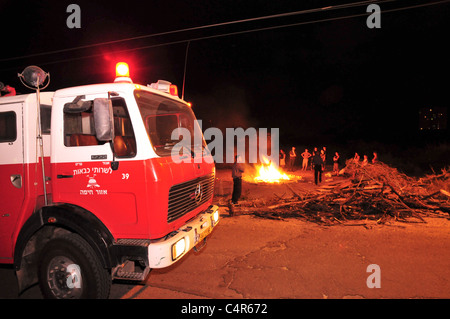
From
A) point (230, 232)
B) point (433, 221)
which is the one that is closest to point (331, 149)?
point (433, 221)

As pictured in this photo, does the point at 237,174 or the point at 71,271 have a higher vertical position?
the point at 237,174

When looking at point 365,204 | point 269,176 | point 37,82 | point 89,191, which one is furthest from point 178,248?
point 269,176

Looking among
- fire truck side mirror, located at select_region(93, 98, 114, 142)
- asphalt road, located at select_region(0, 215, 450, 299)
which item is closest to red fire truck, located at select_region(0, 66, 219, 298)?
fire truck side mirror, located at select_region(93, 98, 114, 142)

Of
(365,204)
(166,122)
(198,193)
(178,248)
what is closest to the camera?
(178,248)

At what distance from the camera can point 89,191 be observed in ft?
11.2

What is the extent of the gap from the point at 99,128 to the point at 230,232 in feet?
14.8

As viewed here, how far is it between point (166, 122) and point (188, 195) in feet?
4.25

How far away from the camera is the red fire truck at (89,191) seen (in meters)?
3.24

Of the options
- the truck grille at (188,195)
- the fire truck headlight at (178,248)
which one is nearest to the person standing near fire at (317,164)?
the truck grille at (188,195)

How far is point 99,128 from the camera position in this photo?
3031 millimetres

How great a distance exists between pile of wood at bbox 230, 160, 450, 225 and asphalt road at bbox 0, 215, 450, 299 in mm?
711

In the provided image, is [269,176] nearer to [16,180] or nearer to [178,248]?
[178,248]

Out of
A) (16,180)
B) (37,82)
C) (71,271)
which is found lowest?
(71,271)
